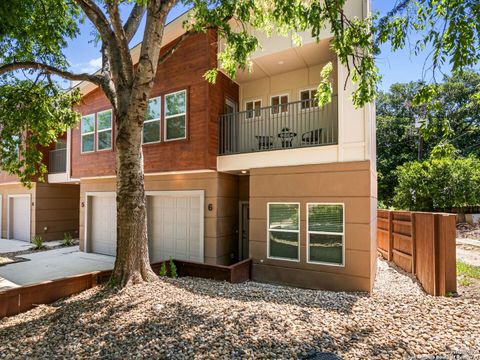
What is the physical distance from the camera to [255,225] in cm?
800

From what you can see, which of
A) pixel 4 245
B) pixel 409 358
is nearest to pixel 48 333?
pixel 409 358

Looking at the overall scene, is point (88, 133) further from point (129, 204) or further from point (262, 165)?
point (262, 165)

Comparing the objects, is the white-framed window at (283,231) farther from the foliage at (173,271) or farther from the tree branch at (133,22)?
the tree branch at (133,22)

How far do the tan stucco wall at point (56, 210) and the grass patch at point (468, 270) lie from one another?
54.8 ft

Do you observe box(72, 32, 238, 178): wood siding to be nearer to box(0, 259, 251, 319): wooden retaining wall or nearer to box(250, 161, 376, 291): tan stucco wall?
box(250, 161, 376, 291): tan stucco wall

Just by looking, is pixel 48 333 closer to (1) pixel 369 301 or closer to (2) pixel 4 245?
(1) pixel 369 301

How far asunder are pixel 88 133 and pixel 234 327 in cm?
999

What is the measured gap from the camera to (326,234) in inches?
278

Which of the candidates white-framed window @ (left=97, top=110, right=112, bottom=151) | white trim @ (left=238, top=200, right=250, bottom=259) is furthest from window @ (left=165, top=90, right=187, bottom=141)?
white trim @ (left=238, top=200, right=250, bottom=259)

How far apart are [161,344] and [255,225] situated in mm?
4872

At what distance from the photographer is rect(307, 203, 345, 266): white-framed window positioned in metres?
6.88

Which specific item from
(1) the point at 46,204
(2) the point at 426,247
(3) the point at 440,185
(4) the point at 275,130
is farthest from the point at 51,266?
(3) the point at 440,185

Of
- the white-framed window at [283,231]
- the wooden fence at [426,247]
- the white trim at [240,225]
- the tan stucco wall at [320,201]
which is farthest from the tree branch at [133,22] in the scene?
the wooden fence at [426,247]

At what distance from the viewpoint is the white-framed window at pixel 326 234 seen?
688 centimetres
